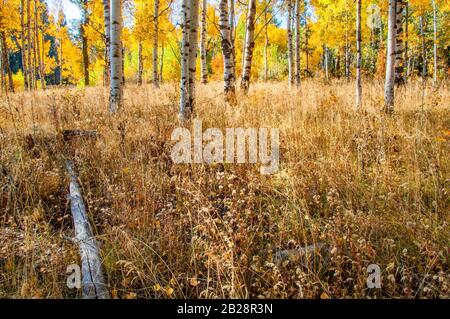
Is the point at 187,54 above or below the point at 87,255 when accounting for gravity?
above

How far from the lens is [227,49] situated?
6.98m

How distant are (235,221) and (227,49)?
5.41 meters

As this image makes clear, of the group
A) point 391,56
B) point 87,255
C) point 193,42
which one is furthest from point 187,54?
point 87,255

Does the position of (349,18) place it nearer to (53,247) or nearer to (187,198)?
(187,198)

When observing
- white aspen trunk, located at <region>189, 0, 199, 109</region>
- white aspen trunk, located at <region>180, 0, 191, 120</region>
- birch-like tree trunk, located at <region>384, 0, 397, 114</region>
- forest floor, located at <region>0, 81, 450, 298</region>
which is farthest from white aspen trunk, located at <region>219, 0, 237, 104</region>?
birch-like tree trunk, located at <region>384, 0, 397, 114</region>

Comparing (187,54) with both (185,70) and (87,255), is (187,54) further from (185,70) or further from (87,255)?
(87,255)

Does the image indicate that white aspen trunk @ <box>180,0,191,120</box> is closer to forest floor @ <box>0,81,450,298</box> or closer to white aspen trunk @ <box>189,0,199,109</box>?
white aspen trunk @ <box>189,0,199,109</box>

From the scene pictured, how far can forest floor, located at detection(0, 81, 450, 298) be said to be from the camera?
1.97 meters

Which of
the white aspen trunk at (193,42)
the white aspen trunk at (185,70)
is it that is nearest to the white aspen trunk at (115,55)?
the white aspen trunk at (193,42)

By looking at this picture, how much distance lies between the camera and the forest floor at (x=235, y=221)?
1.97 metres

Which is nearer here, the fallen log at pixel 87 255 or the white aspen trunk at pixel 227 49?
the fallen log at pixel 87 255

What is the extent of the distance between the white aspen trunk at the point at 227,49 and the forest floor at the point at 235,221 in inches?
95.5

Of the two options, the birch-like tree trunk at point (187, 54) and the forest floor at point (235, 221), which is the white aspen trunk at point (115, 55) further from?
the forest floor at point (235, 221)

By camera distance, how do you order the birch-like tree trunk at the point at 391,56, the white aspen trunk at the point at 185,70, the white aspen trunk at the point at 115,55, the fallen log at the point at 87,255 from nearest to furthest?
the fallen log at the point at 87,255 < the white aspen trunk at the point at 185,70 < the birch-like tree trunk at the point at 391,56 < the white aspen trunk at the point at 115,55
